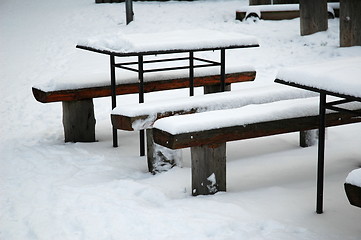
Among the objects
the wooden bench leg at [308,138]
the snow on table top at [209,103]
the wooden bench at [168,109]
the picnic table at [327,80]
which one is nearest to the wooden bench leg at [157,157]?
the wooden bench at [168,109]

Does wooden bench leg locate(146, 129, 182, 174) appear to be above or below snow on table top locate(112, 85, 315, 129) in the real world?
below

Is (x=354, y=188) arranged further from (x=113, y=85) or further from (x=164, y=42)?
(x=113, y=85)

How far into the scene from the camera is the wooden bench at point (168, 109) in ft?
19.4

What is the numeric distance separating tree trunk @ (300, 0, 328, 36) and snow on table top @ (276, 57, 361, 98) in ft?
19.9

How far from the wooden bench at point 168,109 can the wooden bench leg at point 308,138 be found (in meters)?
0.56

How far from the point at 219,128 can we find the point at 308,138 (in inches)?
71.1

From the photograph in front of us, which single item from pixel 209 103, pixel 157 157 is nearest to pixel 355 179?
pixel 209 103

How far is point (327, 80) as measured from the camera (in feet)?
14.7

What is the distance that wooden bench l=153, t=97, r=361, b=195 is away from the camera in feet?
16.9

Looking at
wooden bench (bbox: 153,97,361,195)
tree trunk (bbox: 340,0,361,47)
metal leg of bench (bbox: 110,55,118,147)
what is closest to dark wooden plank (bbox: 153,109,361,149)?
wooden bench (bbox: 153,97,361,195)

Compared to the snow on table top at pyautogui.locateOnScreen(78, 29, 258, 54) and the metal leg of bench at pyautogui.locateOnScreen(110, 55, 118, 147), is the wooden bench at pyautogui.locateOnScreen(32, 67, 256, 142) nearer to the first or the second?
the metal leg of bench at pyautogui.locateOnScreen(110, 55, 118, 147)

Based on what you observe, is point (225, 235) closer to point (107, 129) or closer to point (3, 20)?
point (107, 129)

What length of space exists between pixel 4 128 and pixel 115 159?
6.36ft

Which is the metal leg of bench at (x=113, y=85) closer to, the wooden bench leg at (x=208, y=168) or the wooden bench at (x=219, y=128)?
the wooden bench at (x=219, y=128)
